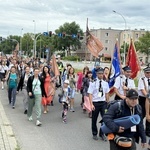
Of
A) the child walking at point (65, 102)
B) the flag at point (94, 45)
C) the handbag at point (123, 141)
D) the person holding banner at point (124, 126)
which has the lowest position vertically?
the child walking at point (65, 102)

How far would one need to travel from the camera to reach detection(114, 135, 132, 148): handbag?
4.61m

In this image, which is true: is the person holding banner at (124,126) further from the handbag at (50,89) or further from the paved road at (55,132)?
the handbag at (50,89)

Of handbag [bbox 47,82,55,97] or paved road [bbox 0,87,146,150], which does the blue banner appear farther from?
handbag [bbox 47,82,55,97]

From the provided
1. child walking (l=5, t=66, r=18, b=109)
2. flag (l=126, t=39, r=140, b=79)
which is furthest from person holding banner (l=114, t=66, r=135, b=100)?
child walking (l=5, t=66, r=18, b=109)

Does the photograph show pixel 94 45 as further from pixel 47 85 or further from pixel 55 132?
pixel 55 132

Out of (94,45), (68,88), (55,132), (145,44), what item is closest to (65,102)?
(68,88)

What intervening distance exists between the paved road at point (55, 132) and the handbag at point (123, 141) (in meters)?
2.60

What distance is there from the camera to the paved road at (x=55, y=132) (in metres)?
7.31

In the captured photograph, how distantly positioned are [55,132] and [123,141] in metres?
4.19

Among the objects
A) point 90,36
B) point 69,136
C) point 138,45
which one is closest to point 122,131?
point 69,136

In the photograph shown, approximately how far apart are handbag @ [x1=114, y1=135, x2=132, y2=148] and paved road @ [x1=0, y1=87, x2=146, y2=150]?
260 centimetres

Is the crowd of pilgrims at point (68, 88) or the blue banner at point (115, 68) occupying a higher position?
the blue banner at point (115, 68)

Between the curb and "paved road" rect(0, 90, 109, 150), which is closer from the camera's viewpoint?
the curb

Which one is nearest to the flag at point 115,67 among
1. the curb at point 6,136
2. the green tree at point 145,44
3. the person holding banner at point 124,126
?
the curb at point 6,136
